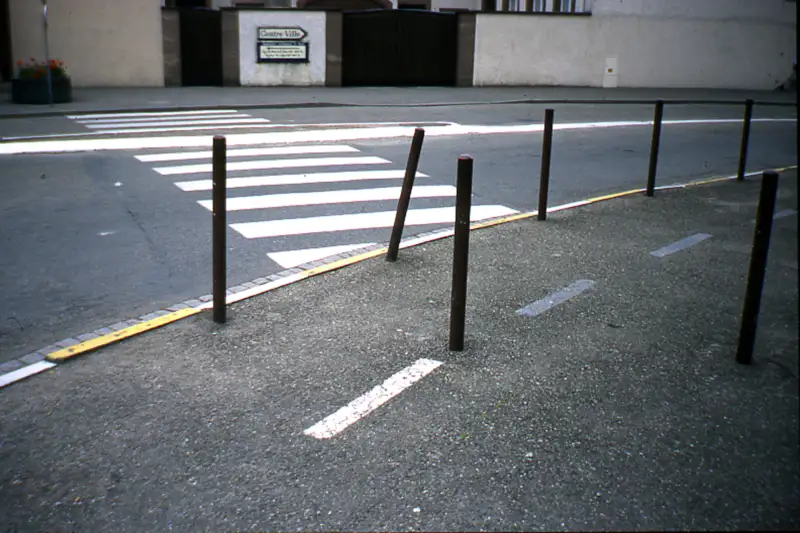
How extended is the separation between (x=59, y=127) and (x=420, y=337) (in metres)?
13.6

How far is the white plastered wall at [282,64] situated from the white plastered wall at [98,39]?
2.65m

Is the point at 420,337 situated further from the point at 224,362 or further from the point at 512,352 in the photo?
the point at 224,362

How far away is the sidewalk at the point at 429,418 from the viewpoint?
3.82 meters

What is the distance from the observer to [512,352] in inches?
220

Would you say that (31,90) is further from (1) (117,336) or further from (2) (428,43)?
(1) (117,336)

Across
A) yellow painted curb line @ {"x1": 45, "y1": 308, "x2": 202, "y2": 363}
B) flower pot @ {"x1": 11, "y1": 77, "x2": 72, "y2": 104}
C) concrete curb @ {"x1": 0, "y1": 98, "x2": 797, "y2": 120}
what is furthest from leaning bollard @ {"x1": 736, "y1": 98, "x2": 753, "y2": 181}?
flower pot @ {"x1": 11, "y1": 77, "x2": 72, "y2": 104}

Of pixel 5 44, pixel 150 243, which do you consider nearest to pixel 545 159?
pixel 150 243

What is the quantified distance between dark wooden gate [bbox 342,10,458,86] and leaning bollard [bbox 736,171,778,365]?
2525 cm

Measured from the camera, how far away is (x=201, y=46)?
1102 inches

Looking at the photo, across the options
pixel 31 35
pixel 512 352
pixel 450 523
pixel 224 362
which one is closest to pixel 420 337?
pixel 512 352

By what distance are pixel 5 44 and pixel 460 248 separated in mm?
24780

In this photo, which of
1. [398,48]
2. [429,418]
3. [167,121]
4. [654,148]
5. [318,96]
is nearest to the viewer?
[429,418]

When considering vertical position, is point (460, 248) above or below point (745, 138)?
below

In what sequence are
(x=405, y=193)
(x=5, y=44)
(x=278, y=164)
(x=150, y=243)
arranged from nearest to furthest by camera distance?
(x=405, y=193), (x=150, y=243), (x=278, y=164), (x=5, y=44)
